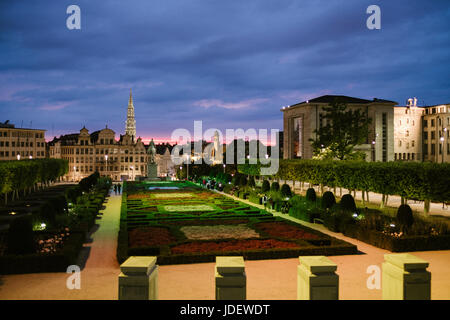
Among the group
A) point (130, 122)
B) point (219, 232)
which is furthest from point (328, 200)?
point (130, 122)

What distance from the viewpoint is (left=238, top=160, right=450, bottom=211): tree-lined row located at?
69.9 feet

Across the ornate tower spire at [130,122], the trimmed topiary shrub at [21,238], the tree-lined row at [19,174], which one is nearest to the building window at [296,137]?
the tree-lined row at [19,174]

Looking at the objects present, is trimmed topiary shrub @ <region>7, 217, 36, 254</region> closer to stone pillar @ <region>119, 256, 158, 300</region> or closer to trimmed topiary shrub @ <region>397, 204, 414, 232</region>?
stone pillar @ <region>119, 256, 158, 300</region>

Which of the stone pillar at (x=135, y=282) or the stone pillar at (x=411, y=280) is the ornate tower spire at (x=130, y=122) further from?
the stone pillar at (x=411, y=280)

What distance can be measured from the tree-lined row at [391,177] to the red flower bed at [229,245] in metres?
10.8

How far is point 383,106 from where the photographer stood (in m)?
82.8

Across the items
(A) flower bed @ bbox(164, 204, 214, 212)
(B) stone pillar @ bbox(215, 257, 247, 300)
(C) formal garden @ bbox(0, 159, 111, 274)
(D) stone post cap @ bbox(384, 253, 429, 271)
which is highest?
(D) stone post cap @ bbox(384, 253, 429, 271)

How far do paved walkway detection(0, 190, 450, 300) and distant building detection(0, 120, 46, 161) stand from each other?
90848 mm

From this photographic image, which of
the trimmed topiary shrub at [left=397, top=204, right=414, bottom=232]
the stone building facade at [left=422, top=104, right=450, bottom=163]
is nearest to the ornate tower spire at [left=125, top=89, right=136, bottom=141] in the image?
the stone building facade at [left=422, top=104, right=450, bottom=163]

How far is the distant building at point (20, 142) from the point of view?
94.3 m

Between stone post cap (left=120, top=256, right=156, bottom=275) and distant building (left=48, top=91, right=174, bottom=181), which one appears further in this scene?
distant building (left=48, top=91, right=174, bottom=181)

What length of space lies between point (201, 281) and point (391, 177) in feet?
59.1
